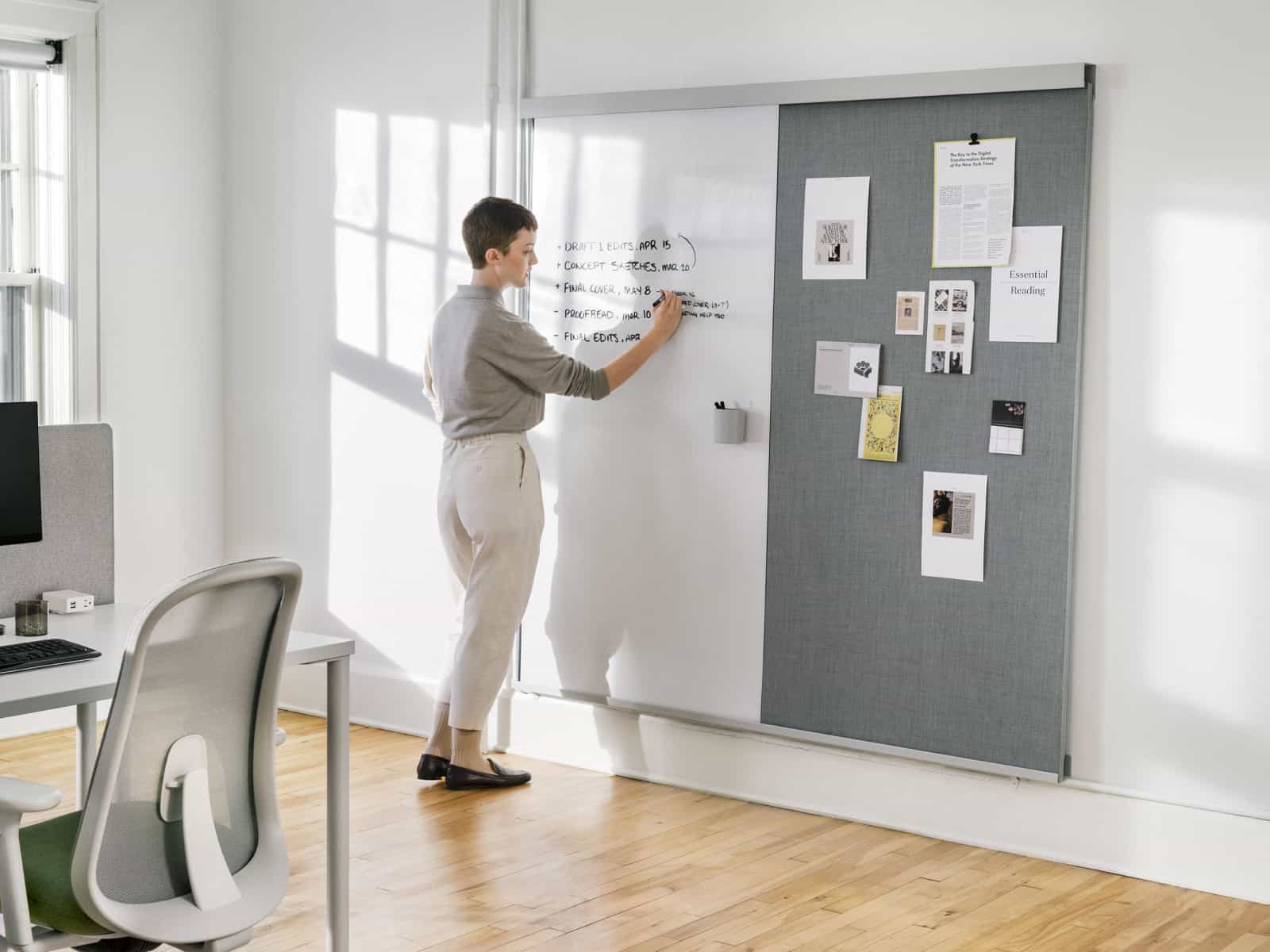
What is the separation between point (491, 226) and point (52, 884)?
239cm

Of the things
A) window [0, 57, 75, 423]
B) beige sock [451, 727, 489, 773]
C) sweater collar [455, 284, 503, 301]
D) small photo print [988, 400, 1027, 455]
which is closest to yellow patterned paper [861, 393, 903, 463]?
small photo print [988, 400, 1027, 455]

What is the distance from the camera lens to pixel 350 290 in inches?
199

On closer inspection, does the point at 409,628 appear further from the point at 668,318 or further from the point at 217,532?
the point at 668,318

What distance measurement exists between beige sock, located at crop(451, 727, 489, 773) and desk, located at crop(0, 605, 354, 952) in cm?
124

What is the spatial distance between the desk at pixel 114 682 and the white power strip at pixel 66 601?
0.05ft

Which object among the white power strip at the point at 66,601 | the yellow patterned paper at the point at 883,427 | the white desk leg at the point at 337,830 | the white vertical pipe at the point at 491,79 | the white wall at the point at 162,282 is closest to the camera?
the white desk leg at the point at 337,830

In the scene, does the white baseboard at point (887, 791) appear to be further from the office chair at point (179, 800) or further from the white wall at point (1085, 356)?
the office chair at point (179, 800)

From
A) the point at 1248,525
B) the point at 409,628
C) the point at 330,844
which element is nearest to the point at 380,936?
the point at 330,844

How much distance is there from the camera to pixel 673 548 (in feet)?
14.3

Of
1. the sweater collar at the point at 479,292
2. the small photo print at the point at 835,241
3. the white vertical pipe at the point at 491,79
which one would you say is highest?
the white vertical pipe at the point at 491,79

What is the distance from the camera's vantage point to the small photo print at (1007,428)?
3738 mm

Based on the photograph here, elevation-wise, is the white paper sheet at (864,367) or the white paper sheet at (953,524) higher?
the white paper sheet at (864,367)

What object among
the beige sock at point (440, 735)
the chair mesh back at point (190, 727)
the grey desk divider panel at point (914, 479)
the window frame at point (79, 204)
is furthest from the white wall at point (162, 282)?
the chair mesh back at point (190, 727)

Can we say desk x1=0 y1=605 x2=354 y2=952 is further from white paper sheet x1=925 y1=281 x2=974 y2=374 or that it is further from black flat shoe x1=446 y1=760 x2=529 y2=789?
white paper sheet x1=925 y1=281 x2=974 y2=374
